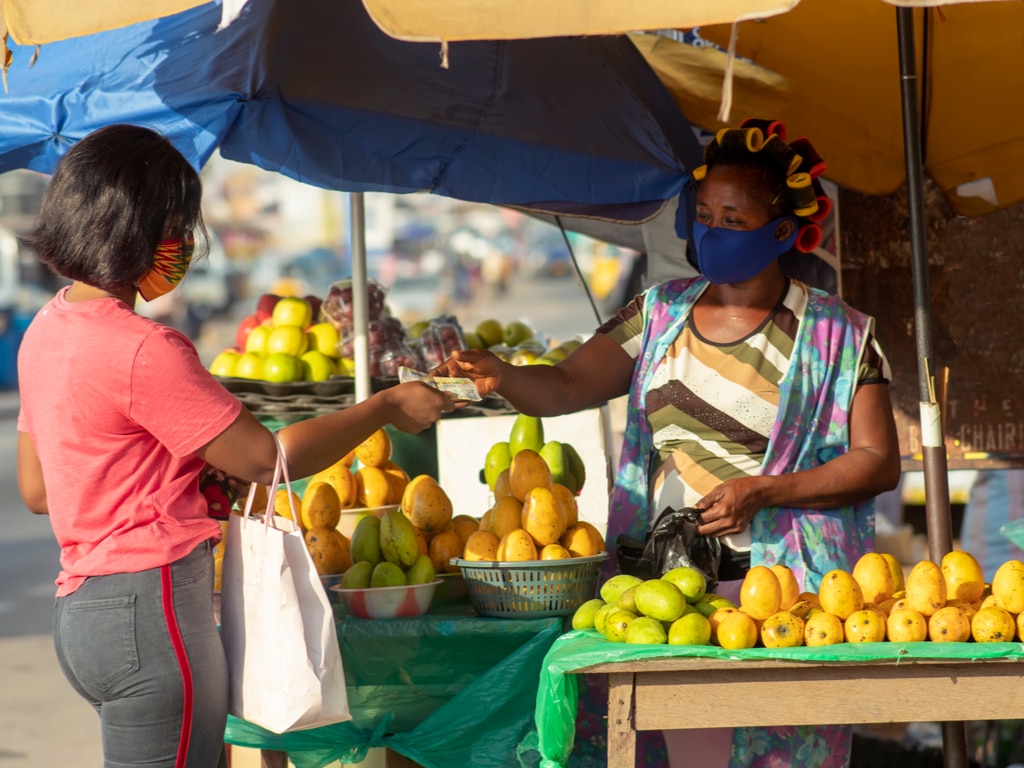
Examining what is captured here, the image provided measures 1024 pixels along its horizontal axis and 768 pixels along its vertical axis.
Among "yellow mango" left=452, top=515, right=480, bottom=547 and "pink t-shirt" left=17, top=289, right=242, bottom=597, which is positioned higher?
"pink t-shirt" left=17, top=289, right=242, bottom=597

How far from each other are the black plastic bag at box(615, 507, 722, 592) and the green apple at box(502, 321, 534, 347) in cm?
212

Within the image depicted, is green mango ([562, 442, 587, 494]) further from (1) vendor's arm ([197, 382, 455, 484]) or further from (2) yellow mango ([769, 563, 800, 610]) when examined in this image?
(2) yellow mango ([769, 563, 800, 610])

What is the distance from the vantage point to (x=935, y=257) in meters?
4.36

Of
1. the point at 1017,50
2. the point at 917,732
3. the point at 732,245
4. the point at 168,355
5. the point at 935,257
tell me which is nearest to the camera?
the point at 168,355

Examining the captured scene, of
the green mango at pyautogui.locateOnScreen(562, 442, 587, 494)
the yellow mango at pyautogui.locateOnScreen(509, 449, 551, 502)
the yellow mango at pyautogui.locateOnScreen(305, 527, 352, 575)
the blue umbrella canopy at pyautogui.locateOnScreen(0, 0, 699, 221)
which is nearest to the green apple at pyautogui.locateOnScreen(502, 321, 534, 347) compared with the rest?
the blue umbrella canopy at pyautogui.locateOnScreen(0, 0, 699, 221)

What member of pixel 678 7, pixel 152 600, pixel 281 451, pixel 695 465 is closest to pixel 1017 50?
pixel 695 465

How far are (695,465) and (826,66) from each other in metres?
1.63

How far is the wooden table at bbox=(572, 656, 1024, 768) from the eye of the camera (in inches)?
91.8

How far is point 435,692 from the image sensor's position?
301cm

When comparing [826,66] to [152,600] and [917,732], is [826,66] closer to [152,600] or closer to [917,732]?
[917,732]

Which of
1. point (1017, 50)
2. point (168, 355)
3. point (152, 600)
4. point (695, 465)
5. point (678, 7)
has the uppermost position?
point (1017, 50)

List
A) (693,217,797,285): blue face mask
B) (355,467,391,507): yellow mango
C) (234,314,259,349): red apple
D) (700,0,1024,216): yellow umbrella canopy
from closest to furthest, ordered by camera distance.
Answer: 1. (693,217,797,285): blue face mask
2. (355,467,391,507): yellow mango
3. (700,0,1024,216): yellow umbrella canopy
4. (234,314,259,349): red apple

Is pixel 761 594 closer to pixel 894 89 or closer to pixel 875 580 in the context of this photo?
pixel 875 580

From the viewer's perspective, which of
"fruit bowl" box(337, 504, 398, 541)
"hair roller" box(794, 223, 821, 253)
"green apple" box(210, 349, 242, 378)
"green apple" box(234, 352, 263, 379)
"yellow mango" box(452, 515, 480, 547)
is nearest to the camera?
"hair roller" box(794, 223, 821, 253)
